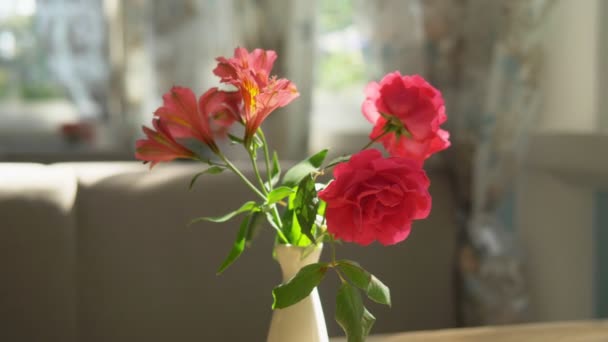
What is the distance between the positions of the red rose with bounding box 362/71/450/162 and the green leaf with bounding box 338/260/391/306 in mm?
138

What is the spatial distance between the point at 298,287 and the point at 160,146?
0.65ft

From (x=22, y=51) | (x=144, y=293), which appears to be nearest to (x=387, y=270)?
(x=144, y=293)

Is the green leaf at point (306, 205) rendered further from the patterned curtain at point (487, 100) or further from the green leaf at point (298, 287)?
the patterned curtain at point (487, 100)

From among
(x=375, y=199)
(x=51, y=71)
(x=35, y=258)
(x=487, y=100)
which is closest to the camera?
(x=375, y=199)

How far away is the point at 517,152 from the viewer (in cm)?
204

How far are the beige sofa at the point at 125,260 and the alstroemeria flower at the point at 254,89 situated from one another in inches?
30.0

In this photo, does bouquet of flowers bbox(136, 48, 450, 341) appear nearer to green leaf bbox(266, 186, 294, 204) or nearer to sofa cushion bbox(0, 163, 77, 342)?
green leaf bbox(266, 186, 294, 204)

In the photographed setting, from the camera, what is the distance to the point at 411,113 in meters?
0.84

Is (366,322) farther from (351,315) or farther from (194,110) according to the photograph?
(194,110)

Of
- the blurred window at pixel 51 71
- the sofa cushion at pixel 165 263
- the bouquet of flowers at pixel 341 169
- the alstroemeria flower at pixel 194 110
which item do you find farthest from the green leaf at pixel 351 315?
the blurred window at pixel 51 71

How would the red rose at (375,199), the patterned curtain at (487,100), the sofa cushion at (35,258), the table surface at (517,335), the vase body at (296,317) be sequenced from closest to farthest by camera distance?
the red rose at (375,199), the vase body at (296,317), the table surface at (517,335), the sofa cushion at (35,258), the patterned curtain at (487,100)

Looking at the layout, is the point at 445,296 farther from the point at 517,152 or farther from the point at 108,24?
the point at 108,24

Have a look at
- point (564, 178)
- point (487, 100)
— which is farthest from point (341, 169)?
point (564, 178)

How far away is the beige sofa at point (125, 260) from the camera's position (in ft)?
4.80
